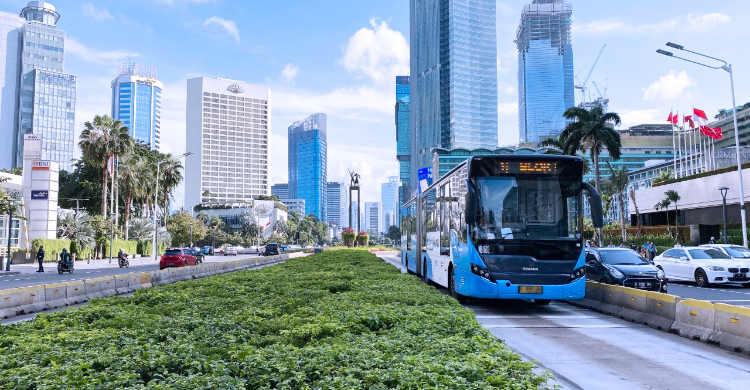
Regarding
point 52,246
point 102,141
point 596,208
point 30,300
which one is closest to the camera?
point 596,208

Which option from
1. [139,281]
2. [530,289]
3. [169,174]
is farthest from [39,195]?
[530,289]

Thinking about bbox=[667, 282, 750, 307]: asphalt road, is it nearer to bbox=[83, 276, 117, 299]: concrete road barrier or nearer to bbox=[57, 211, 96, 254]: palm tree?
bbox=[83, 276, 117, 299]: concrete road barrier

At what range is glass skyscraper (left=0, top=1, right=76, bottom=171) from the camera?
16375cm

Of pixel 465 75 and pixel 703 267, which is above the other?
pixel 465 75

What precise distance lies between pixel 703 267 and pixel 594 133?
3130 centimetres

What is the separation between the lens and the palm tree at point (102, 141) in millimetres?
51812

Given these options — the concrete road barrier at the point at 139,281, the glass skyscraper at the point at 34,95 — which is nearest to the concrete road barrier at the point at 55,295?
the concrete road barrier at the point at 139,281

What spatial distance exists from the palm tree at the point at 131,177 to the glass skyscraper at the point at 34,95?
115037 millimetres

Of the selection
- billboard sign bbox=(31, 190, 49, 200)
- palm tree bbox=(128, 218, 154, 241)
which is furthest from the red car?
palm tree bbox=(128, 218, 154, 241)

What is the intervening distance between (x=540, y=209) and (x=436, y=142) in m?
181

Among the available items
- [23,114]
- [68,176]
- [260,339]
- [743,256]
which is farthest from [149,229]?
[23,114]

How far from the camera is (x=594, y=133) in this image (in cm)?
5041

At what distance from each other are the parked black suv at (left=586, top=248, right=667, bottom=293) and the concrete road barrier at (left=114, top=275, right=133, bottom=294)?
17.8 m

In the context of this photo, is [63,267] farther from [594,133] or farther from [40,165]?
[594,133]
